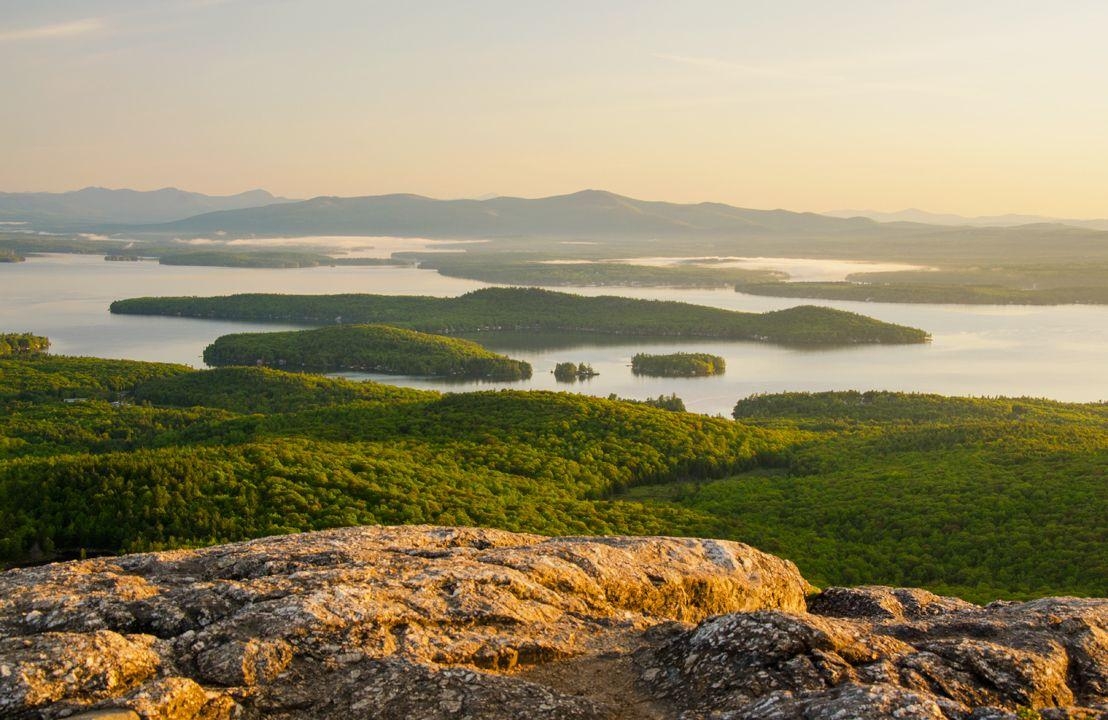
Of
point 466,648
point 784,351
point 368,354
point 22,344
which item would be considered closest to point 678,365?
point 784,351

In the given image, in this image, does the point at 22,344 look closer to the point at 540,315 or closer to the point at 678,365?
the point at 678,365

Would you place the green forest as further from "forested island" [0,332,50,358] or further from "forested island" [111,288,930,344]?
"forested island" [111,288,930,344]

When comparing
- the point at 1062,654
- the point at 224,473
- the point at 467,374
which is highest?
the point at 1062,654

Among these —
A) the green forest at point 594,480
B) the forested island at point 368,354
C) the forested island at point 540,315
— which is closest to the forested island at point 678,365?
the forested island at point 368,354

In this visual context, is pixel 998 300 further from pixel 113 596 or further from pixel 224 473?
pixel 113 596

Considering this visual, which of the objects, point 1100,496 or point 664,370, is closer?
point 1100,496

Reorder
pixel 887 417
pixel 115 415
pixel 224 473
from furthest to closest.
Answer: pixel 887 417 → pixel 115 415 → pixel 224 473

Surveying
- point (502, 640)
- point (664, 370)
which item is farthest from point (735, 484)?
point (664, 370)

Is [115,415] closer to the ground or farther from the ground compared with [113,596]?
closer to the ground

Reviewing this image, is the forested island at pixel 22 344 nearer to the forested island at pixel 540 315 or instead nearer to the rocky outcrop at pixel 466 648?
the forested island at pixel 540 315
